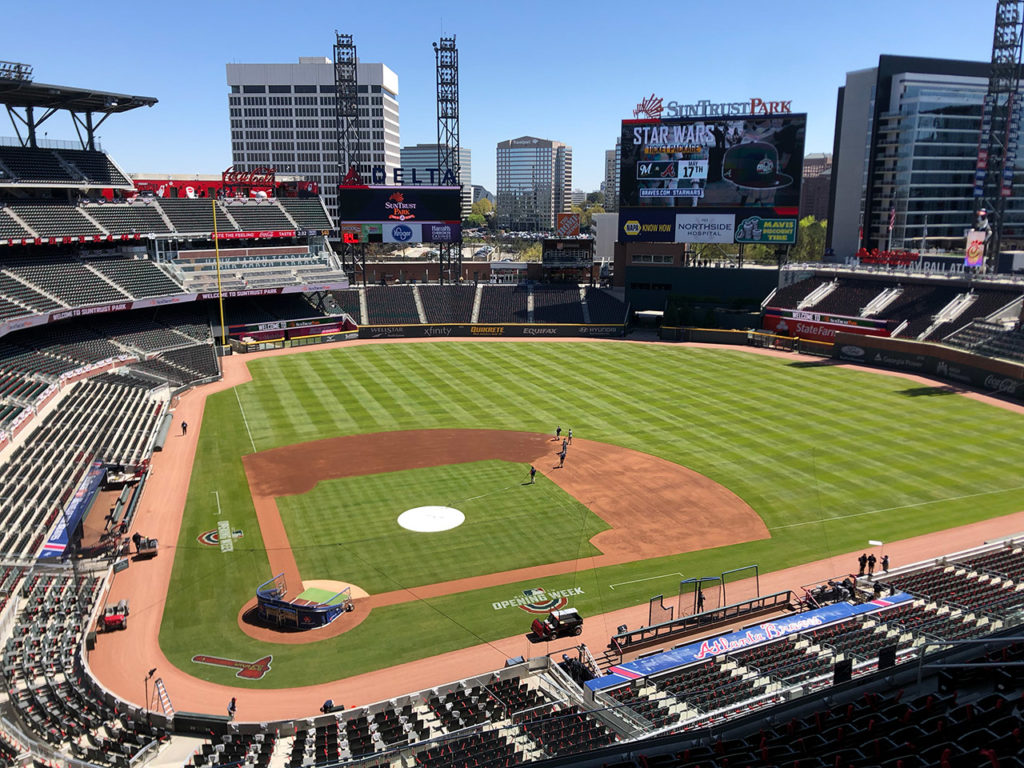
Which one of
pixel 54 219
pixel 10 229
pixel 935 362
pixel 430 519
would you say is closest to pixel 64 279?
pixel 10 229

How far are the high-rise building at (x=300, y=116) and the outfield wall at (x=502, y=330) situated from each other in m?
84.0

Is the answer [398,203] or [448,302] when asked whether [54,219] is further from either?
[448,302]

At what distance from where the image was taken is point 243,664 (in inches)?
899

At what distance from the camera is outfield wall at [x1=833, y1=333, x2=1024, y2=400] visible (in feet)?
180

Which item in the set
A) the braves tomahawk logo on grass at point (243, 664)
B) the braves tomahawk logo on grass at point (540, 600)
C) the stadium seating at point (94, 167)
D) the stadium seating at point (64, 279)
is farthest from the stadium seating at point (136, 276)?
the braves tomahawk logo on grass at point (540, 600)

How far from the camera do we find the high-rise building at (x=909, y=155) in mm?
115375

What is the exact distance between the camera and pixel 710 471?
39.2 m

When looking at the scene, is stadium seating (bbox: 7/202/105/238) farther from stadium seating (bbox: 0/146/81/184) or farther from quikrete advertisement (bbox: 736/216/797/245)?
quikrete advertisement (bbox: 736/216/797/245)

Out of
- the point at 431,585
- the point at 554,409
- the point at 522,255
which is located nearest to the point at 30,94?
the point at 554,409

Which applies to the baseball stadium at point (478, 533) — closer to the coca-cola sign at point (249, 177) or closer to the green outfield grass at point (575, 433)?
the green outfield grass at point (575, 433)

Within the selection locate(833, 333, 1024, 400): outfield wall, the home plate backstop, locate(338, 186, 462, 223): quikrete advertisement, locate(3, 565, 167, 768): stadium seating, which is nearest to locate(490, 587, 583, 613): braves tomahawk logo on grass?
the home plate backstop

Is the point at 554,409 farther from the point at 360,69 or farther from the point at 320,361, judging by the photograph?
the point at 360,69

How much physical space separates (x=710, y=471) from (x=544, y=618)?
1697 centimetres

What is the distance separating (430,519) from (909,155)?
11442 centimetres
